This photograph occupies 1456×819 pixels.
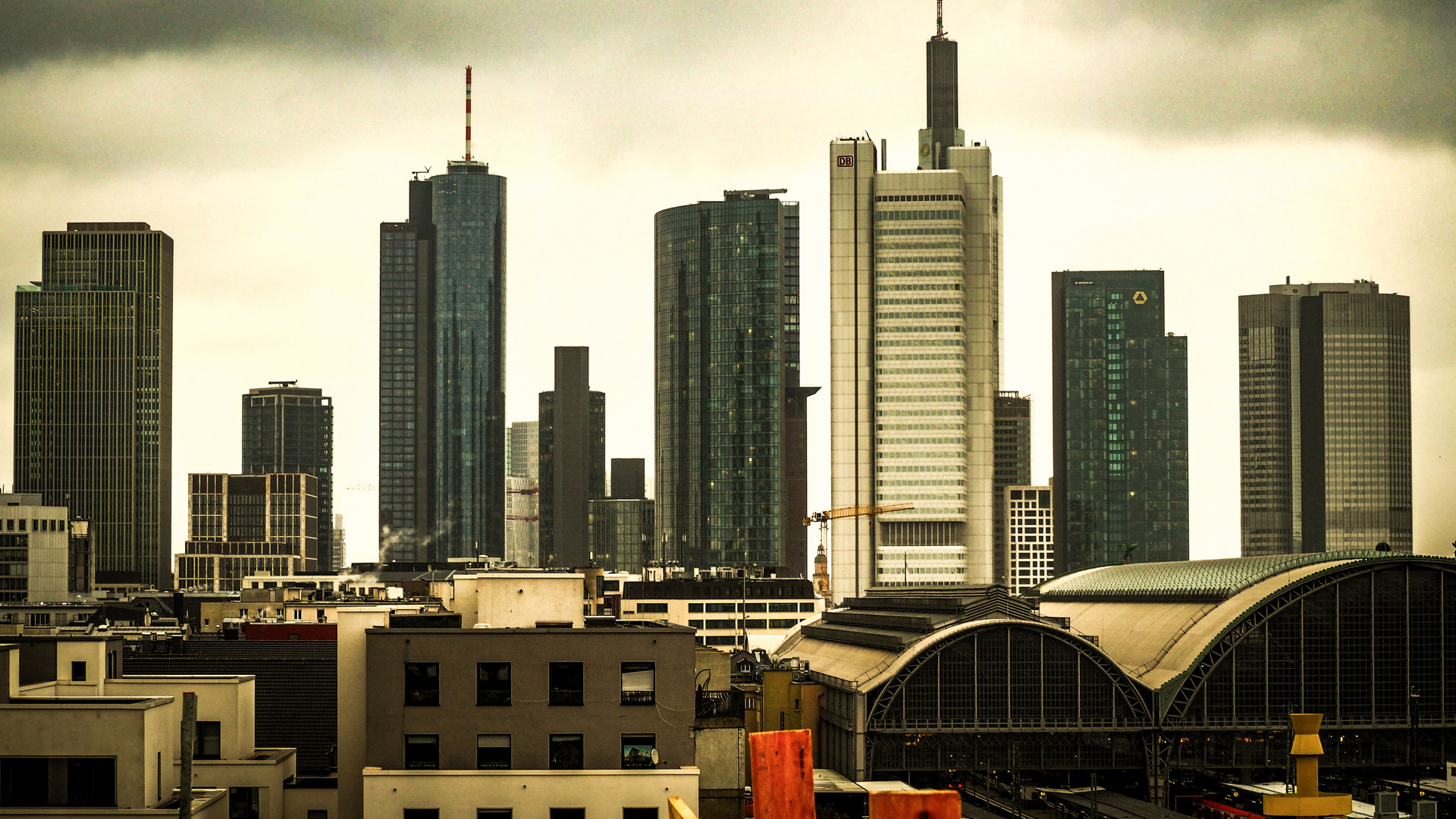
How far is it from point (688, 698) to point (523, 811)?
7.70 m

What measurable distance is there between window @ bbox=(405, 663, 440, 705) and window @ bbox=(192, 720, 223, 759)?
2267 centimetres

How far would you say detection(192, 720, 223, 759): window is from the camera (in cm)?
8081

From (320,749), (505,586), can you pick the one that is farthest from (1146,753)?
(505,586)

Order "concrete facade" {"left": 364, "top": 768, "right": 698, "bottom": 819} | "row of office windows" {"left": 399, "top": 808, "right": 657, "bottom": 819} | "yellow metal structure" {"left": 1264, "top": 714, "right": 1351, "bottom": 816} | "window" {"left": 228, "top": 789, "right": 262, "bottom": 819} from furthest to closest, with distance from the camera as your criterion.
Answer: "window" {"left": 228, "top": 789, "right": 262, "bottom": 819} → "row of office windows" {"left": 399, "top": 808, "right": 657, "bottom": 819} → "concrete facade" {"left": 364, "top": 768, "right": 698, "bottom": 819} → "yellow metal structure" {"left": 1264, "top": 714, "right": 1351, "bottom": 816}

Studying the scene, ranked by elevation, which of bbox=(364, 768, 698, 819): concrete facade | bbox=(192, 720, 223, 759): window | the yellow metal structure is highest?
the yellow metal structure

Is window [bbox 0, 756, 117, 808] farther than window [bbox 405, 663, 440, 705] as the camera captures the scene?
No

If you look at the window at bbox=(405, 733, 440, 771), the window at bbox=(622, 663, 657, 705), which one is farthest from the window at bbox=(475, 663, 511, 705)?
the window at bbox=(622, 663, 657, 705)

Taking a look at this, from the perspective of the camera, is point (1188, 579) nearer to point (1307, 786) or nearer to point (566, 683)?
point (566, 683)

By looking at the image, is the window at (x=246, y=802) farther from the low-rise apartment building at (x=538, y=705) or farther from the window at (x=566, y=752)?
the window at (x=566, y=752)

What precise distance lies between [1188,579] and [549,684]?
108081 millimetres

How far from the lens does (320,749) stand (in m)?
125

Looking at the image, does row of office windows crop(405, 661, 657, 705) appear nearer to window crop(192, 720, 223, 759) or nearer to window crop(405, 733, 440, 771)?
window crop(405, 733, 440, 771)

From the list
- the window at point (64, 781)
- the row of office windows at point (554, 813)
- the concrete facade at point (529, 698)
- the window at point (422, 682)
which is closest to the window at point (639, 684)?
the concrete facade at point (529, 698)

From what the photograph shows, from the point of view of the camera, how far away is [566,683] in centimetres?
6372
